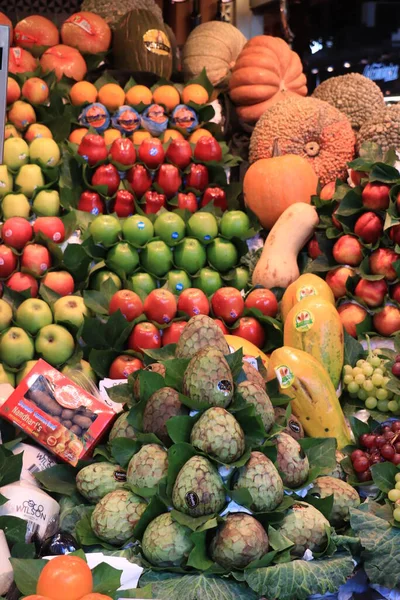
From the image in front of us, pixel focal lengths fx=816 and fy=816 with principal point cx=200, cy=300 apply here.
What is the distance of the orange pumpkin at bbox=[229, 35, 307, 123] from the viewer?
440 centimetres

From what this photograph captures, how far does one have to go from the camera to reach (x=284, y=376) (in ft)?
8.96

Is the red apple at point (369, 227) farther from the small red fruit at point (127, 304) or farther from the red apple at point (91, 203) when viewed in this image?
the red apple at point (91, 203)

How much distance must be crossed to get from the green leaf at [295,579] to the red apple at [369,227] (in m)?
1.62

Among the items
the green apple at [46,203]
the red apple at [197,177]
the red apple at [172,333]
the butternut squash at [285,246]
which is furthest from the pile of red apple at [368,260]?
the green apple at [46,203]

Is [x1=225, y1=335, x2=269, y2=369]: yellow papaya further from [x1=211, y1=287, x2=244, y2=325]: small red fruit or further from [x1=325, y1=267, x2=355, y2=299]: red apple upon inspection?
[x1=325, y1=267, x2=355, y2=299]: red apple

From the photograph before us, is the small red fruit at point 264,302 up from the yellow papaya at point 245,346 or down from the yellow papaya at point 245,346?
up

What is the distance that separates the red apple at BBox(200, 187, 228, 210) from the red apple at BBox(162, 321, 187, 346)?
0.92 meters

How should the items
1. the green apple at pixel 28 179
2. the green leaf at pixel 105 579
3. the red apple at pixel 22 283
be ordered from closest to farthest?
1. the green leaf at pixel 105 579
2. the red apple at pixel 22 283
3. the green apple at pixel 28 179

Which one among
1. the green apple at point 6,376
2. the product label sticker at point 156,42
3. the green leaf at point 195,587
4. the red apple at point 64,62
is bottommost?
the green leaf at point 195,587

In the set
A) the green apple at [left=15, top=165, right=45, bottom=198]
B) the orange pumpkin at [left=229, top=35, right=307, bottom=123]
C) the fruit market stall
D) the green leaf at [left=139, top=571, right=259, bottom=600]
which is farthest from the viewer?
the orange pumpkin at [left=229, top=35, right=307, bottom=123]

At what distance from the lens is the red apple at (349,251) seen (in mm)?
3375

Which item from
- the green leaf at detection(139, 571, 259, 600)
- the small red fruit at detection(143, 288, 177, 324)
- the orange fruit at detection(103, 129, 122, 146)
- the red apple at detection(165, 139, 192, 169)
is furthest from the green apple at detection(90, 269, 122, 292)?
the green leaf at detection(139, 571, 259, 600)

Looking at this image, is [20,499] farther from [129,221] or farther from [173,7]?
[173,7]

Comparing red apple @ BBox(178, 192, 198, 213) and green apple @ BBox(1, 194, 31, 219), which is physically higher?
green apple @ BBox(1, 194, 31, 219)
